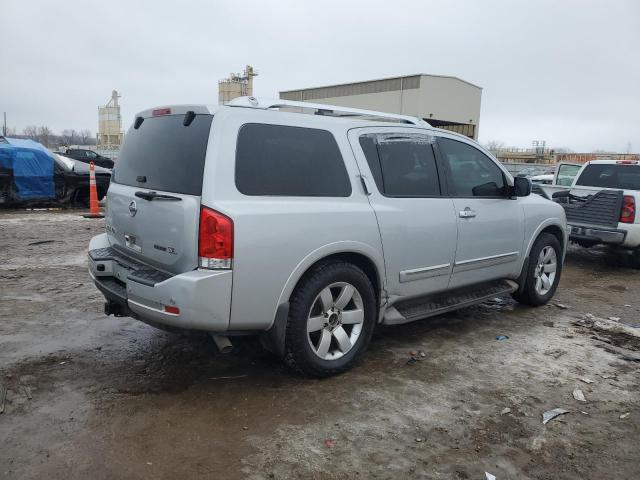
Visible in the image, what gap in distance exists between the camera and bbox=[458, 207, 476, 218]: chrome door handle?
438 cm

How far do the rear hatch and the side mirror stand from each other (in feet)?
10.2

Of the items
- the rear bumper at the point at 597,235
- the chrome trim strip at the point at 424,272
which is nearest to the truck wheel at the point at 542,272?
the chrome trim strip at the point at 424,272

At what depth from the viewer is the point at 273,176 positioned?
3.31m

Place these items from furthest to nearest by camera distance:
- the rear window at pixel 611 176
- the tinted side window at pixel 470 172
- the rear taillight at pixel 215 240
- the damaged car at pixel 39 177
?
1. the damaged car at pixel 39 177
2. the rear window at pixel 611 176
3. the tinted side window at pixel 470 172
4. the rear taillight at pixel 215 240

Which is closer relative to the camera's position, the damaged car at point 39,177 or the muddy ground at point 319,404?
the muddy ground at point 319,404

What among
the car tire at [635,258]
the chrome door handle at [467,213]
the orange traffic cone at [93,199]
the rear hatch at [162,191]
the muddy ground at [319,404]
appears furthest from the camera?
the orange traffic cone at [93,199]

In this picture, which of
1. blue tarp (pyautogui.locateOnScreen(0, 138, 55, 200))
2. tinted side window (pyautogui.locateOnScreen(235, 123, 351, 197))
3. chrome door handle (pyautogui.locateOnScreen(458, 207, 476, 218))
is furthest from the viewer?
blue tarp (pyautogui.locateOnScreen(0, 138, 55, 200))

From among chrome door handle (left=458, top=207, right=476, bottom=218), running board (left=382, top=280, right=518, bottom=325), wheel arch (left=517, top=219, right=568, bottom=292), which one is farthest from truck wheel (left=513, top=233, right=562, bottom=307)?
chrome door handle (left=458, top=207, right=476, bottom=218)

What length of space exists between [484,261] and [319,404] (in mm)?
2221

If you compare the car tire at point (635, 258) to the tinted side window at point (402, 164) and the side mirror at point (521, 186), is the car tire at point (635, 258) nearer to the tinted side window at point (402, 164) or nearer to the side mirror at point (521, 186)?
the side mirror at point (521, 186)

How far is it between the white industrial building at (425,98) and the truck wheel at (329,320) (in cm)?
3068

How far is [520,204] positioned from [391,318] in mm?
2100

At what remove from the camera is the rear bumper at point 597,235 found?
24.2 feet

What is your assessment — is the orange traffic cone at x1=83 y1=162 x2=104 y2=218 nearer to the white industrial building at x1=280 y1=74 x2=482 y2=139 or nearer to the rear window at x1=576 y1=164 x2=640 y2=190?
the rear window at x1=576 y1=164 x2=640 y2=190
